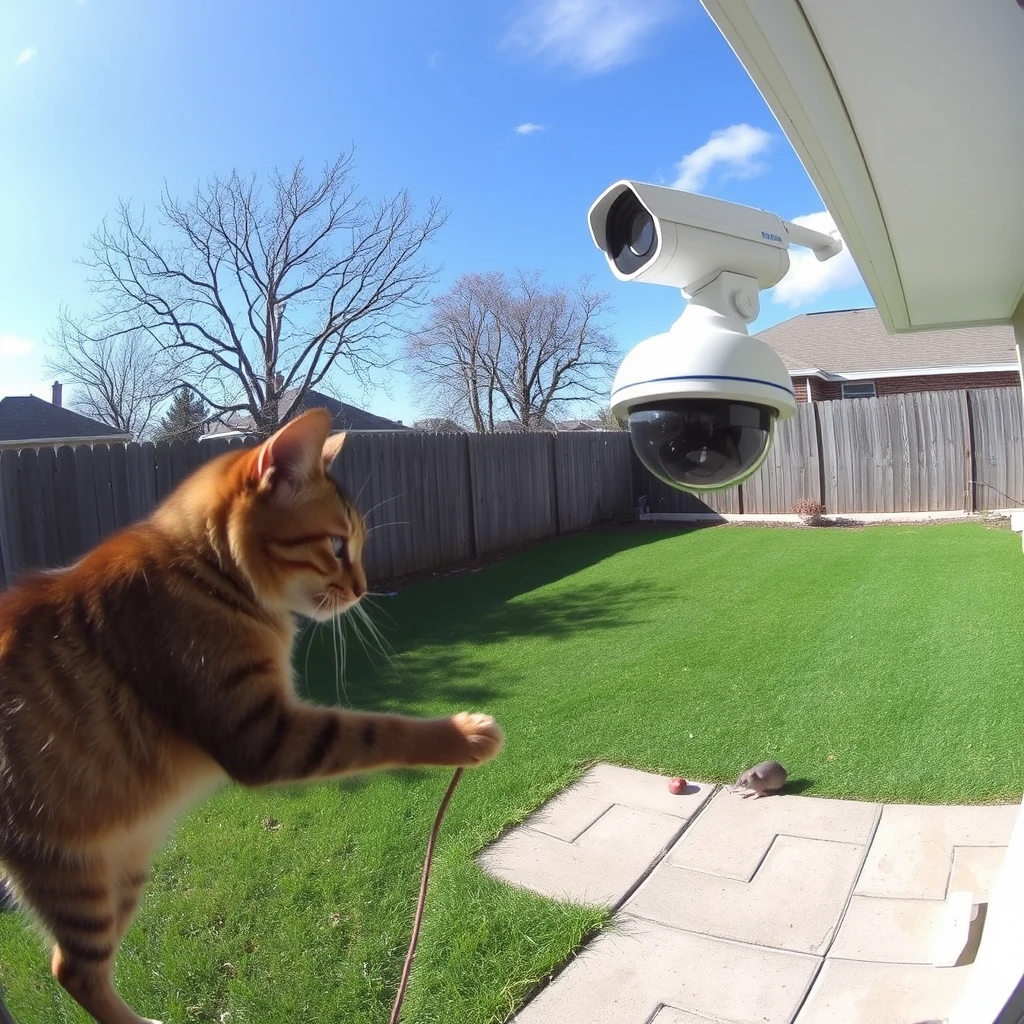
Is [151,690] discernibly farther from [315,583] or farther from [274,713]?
[315,583]

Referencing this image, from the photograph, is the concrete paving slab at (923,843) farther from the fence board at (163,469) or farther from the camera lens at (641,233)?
the fence board at (163,469)

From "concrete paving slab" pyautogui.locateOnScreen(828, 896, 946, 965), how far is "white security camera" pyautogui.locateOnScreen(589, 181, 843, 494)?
2.25 metres

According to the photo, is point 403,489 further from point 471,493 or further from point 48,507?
point 48,507

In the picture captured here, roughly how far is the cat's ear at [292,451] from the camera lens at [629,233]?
892 millimetres

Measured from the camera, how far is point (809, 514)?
14.6 metres

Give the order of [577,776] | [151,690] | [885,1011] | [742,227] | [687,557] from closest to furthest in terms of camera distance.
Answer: [151,690], [742,227], [885,1011], [577,776], [687,557]

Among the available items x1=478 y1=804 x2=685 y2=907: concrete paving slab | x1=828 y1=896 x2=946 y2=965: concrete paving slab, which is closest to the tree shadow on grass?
x1=478 y1=804 x2=685 y2=907: concrete paving slab

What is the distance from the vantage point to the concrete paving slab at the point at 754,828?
3.82 meters

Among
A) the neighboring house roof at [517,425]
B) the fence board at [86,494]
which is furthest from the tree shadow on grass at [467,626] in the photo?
the neighboring house roof at [517,425]

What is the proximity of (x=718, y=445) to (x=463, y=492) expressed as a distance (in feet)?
34.1

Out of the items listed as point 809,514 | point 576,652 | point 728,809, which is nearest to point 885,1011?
point 728,809

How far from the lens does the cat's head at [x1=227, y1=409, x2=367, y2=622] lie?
4.75 ft

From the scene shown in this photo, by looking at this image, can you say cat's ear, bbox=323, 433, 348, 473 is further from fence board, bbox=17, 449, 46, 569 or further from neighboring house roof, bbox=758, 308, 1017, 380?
neighboring house roof, bbox=758, 308, 1017, 380

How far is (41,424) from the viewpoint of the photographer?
2038 cm
